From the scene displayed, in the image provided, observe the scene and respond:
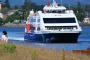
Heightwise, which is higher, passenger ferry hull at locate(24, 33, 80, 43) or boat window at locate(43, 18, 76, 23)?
boat window at locate(43, 18, 76, 23)

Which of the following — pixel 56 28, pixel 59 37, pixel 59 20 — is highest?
pixel 59 20

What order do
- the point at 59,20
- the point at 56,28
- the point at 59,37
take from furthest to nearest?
the point at 59,20 < the point at 56,28 < the point at 59,37

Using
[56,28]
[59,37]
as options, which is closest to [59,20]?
[56,28]

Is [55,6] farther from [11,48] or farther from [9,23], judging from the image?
[9,23]

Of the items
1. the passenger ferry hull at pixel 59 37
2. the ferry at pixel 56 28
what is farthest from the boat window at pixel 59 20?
the passenger ferry hull at pixel 59 37

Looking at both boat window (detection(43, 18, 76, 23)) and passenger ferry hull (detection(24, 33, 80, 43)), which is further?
boat window (detection(43, 18, 76, 23))

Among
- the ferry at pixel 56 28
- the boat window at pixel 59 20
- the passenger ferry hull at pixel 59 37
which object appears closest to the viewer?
the ferry at pixel 56 28

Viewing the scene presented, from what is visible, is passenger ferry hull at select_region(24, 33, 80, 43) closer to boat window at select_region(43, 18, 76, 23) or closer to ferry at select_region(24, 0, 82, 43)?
ferry at select_region(24, 0, 82, 43)

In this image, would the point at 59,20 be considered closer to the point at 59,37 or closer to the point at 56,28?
the point at 56,28

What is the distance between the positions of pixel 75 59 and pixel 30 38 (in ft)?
90.8

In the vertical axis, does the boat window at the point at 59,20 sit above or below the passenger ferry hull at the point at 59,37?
above

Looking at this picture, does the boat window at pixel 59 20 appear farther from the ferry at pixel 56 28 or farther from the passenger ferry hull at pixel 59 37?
the passenger ferry hull at pixel 59 37

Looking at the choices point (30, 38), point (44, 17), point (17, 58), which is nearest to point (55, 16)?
point (44, 17)

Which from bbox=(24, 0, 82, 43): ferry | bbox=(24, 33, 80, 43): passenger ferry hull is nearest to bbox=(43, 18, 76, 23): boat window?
bbox=(24, 0, 82, 43): ferry
